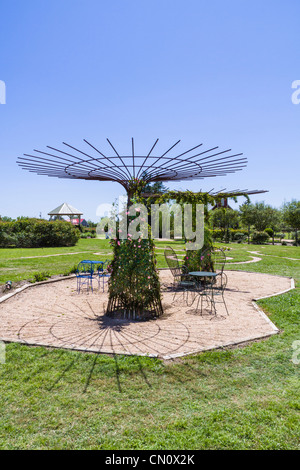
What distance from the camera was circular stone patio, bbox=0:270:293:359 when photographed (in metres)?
4.17

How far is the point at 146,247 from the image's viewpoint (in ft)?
18.0

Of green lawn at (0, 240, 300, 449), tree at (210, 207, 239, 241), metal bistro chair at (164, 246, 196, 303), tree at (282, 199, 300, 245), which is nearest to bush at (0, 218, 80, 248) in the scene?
tree at (210, 207, 239, 241)

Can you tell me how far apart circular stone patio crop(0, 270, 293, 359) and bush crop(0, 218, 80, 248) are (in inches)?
659

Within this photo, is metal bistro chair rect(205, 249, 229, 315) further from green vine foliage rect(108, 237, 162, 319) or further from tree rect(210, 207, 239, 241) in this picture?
tree rect(210, 207, 239, 241)

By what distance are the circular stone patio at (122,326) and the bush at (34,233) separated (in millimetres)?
16732

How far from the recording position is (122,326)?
A: 5.06 meters

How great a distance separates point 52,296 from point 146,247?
320 cm

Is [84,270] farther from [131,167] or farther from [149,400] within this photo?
[149,400]

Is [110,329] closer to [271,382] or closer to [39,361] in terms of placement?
[39,361]

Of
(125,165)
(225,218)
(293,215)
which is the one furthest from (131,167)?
(293,215)

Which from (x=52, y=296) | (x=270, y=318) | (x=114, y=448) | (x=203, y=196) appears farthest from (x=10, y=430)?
(x=203, y=196)

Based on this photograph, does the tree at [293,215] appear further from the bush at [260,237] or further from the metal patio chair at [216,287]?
the metal patio chair at [216,287]
